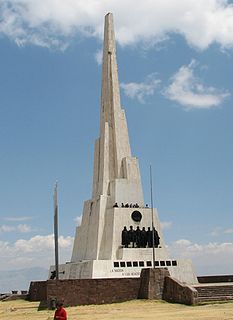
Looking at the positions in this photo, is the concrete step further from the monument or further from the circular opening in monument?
the circular opening in monument

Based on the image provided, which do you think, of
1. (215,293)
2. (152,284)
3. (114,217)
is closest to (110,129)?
(114,217)

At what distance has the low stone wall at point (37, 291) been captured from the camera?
29923 millimetres

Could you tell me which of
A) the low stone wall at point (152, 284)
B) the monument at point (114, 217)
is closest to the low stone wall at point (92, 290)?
the low stone wall at point (152, 284)

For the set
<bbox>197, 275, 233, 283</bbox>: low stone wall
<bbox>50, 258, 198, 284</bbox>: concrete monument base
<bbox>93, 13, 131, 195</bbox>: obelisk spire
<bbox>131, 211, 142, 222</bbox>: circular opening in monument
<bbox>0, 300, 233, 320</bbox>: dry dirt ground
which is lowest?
<bbox>0, 300, 233, 320</bbox>: dry dirt ground

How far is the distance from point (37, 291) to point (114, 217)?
6.39 m

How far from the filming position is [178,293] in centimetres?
2219

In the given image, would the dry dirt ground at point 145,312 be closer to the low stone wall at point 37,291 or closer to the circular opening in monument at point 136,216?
the low stone wall at point 37,291

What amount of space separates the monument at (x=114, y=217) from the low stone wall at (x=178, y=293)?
5990 millimetres

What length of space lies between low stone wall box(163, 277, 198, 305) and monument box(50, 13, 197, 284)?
19.7 ft

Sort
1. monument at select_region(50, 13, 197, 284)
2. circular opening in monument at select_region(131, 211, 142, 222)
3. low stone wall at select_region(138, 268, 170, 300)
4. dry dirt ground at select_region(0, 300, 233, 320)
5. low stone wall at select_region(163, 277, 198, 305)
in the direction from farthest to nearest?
1. circular opening in monument at select_region(131, 211, 142, 222)
2. monument at select_region(50, 13, 197, 284)
3. low stone wall at select_region(138, 268, 170, 300)
4. low stone wall at select_region(163, 277, 198, 305)
5. dry dirt ground at select_region(0, 300, 233, 320)

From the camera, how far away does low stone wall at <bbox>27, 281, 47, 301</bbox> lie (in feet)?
98.2

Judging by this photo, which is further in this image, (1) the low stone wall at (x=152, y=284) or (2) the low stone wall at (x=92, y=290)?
(1) the low stone wall at (x=152, y=284)

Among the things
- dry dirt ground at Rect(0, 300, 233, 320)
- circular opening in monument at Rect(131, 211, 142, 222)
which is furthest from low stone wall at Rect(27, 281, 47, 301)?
dry dirt ground at Rect(0, 300, 233, 320)

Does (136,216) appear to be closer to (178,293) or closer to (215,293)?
(215,293)
